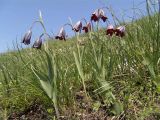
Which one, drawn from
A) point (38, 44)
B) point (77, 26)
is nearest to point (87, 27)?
point (77, 26)

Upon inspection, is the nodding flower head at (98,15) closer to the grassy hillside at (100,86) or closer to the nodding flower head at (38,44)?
the grassy hillside at (100,86)

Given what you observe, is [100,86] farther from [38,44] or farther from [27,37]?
[27,37]

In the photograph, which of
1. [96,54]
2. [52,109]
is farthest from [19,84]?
[96,54]

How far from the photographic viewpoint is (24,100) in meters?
3.88

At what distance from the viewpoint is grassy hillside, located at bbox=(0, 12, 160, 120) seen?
3285 millimetres

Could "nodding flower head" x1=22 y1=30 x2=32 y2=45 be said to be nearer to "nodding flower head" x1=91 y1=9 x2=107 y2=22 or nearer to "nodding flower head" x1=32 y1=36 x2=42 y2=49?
"nodding flower head" x1=32 y1=36 x2=42 y2=49

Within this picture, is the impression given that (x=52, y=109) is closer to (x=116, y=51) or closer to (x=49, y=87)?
(x=49, y=87)

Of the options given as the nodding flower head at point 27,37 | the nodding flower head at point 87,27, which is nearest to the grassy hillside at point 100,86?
the nodding flower head at point 87,27

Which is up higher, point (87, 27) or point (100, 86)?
point (87, 27)

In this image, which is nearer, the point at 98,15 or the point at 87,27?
the point at 98,15

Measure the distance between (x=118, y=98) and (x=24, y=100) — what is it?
94cm

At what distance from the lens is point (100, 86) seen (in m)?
3.41

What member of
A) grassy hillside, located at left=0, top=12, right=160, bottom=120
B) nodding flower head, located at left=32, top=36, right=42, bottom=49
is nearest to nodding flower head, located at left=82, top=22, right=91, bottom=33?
grassy hillside, located at left=0, top=12, right=160, bottom=120

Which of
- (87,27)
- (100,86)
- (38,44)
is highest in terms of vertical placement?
(87,27)
